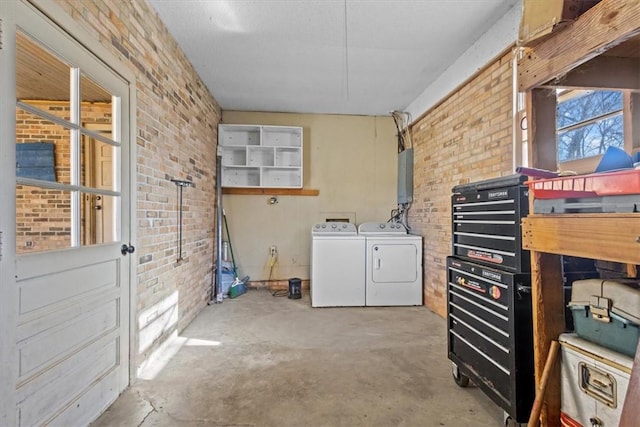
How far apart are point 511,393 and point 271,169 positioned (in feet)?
13.7

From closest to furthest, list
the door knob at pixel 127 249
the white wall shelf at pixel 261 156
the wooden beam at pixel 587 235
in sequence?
the wooden beam at pixel 587 235 → the door knob at pixel 127 249 → the white wall shelf at pixel 261 156

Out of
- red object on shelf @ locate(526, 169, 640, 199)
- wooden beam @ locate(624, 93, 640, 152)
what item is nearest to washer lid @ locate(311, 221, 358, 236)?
wooden beam @ locate(624, 93, 640, 152)

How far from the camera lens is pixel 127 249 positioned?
212cm

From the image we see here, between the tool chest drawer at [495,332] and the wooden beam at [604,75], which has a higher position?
the wooden beam at [604,75]

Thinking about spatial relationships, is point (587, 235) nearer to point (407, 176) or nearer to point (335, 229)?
point (335, 229)

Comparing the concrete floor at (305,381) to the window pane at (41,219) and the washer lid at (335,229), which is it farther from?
the washer lid at (335,229)

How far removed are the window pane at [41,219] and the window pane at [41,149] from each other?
0.26 feet

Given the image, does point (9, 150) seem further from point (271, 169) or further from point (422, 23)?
point (271, 169)

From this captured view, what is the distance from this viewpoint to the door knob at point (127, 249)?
6.85 feet

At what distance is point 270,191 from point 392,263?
2234 millimetres

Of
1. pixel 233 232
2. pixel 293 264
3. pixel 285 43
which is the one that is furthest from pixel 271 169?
pixel 285 43

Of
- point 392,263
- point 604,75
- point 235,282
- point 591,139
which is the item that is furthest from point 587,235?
point 235,282

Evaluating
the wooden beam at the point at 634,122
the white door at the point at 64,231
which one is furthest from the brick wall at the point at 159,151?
the wooden beam at the point at 634,122

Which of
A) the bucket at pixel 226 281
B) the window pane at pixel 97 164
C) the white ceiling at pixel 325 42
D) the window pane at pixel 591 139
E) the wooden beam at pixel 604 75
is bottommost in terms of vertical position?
the bucket at pixel 226 281
